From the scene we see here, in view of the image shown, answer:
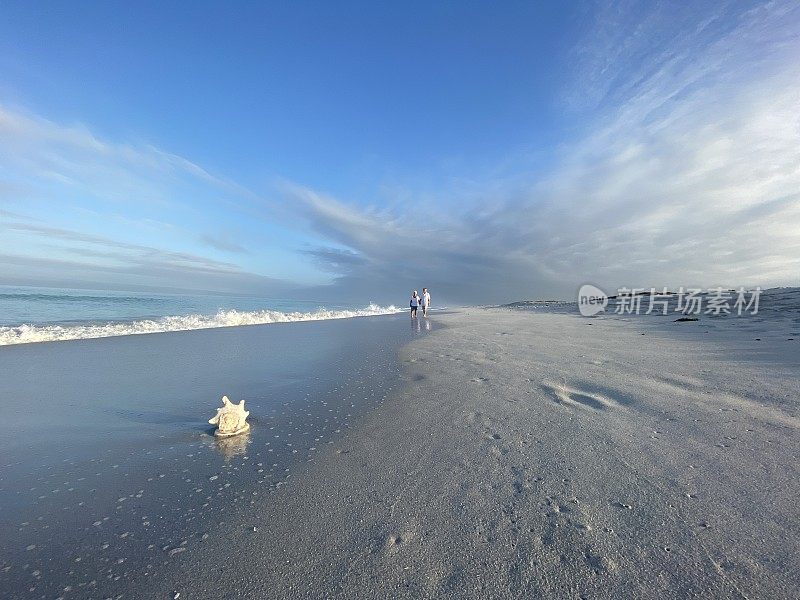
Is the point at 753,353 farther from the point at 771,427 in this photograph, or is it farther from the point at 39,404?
the point at 39,404

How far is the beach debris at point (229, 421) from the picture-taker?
4.16 meters

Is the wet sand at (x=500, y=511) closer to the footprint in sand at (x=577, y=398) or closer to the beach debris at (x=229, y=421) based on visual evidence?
the footprint in sand at (x=577, y=398)

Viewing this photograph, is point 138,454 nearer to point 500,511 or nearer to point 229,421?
point 229,421

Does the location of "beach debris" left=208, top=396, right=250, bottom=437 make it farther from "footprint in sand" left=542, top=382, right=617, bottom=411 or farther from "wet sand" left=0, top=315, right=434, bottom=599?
"footprint in sand" left=542, top=382, right=617, bottom=411

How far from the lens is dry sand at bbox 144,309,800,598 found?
77.9 inches

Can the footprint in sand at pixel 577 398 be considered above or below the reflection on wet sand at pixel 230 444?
above

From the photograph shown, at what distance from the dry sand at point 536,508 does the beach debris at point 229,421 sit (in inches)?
51.6

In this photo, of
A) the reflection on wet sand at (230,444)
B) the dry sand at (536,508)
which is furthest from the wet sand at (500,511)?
the reflection on wet sand at (230,444)

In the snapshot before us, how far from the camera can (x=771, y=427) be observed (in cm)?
388

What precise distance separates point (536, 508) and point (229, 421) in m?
3.43

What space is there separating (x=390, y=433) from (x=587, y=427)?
229cm

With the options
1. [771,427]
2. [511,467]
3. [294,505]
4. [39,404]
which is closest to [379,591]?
[294,505]

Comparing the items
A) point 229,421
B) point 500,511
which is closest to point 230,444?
point 229,421

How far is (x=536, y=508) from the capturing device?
8.54 feet
